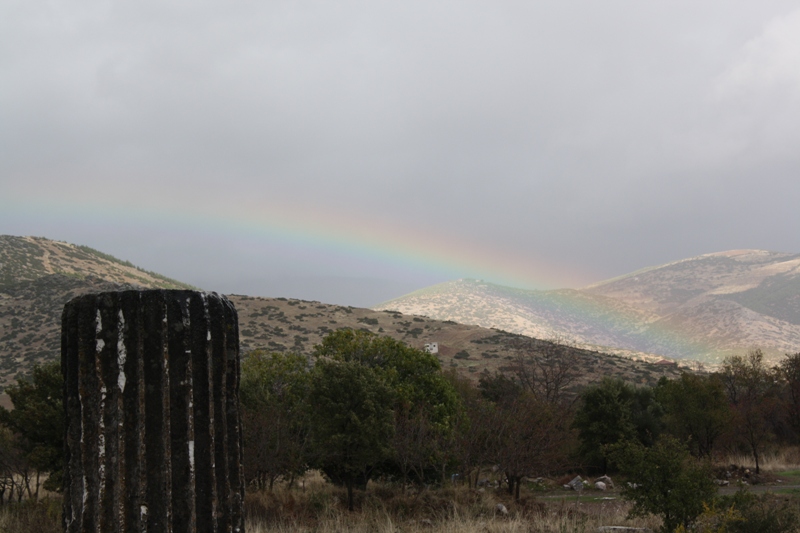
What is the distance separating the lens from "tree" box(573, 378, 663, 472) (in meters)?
32.9

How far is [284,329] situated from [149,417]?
68397 millimetres

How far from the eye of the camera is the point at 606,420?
33.5 m

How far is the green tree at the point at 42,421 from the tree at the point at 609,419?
24548 millimetres

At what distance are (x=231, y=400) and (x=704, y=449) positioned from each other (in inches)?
1281

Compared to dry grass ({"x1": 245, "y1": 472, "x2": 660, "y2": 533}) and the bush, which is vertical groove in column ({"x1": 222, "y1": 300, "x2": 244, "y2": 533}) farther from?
the bush

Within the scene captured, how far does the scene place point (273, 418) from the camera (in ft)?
68.2

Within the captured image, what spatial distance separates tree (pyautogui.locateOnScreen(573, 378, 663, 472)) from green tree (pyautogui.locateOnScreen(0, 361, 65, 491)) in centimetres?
2455

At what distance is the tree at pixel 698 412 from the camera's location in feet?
98.2

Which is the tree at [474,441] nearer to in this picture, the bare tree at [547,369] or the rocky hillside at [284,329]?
the bare tree at [547,369]

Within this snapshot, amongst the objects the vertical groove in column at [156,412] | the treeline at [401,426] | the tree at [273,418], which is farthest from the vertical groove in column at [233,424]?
the tree at [273,418]

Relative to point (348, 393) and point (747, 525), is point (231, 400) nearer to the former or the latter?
point (747, 525)

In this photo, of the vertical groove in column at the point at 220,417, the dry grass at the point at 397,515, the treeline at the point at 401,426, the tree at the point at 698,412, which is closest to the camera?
the vertical groove in column at the point at 220,417

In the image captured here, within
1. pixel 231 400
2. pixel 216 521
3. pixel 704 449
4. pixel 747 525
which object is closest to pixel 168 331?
pixel 231 400

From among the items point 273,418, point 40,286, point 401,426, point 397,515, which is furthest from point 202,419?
point 40,286
